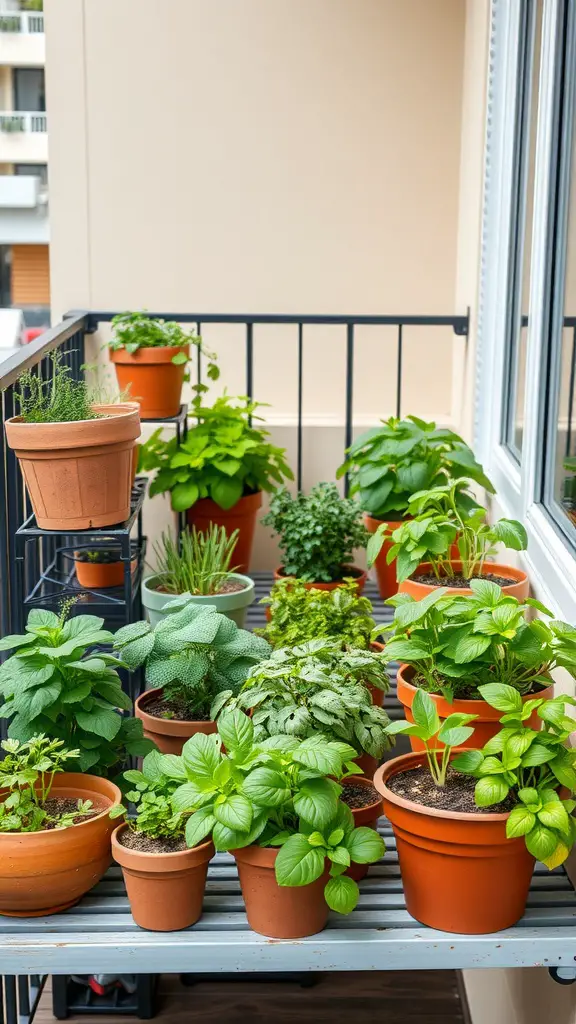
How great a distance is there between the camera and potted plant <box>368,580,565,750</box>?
1.77m

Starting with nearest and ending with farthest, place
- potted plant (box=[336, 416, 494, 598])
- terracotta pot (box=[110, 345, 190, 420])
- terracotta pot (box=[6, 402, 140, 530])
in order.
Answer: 1. terracotta pot (box=[6, 402, 140, 530])
2. potted plant (box=[336, 416, 494, 598])
3. terracotta pot (box=[110, 345, 190, 420])

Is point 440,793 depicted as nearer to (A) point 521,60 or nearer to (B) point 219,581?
(B) point 219,581

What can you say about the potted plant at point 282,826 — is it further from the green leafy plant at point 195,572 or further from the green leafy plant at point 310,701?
the green leafy plant at point 195,572

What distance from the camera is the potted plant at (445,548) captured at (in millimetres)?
2314

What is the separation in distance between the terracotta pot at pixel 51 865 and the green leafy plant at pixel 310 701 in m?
0.31

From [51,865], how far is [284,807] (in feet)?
1.23

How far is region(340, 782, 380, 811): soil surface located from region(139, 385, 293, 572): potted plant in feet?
5.26

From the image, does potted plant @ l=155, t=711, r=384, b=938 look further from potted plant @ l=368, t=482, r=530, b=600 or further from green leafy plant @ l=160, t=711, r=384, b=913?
potted plant @ l=368, t=482, r=530, b=600

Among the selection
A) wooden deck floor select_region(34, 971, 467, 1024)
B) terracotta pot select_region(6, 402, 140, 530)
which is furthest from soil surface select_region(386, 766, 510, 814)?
wooden deck floor select_region(34, 971, 467, 1024)

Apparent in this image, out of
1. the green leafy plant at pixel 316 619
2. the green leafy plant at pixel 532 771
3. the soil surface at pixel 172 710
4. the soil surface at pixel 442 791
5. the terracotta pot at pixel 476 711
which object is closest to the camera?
the green leafy plant at pixel 532 771

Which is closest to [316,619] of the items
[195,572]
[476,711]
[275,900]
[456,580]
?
[456,580]

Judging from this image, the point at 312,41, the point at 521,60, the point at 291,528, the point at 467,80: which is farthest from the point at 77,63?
the point at 291,528

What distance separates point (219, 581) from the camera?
307 centimetres

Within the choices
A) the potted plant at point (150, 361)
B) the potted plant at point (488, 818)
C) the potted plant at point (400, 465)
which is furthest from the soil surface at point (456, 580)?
the potted plant at point (150, 361)
